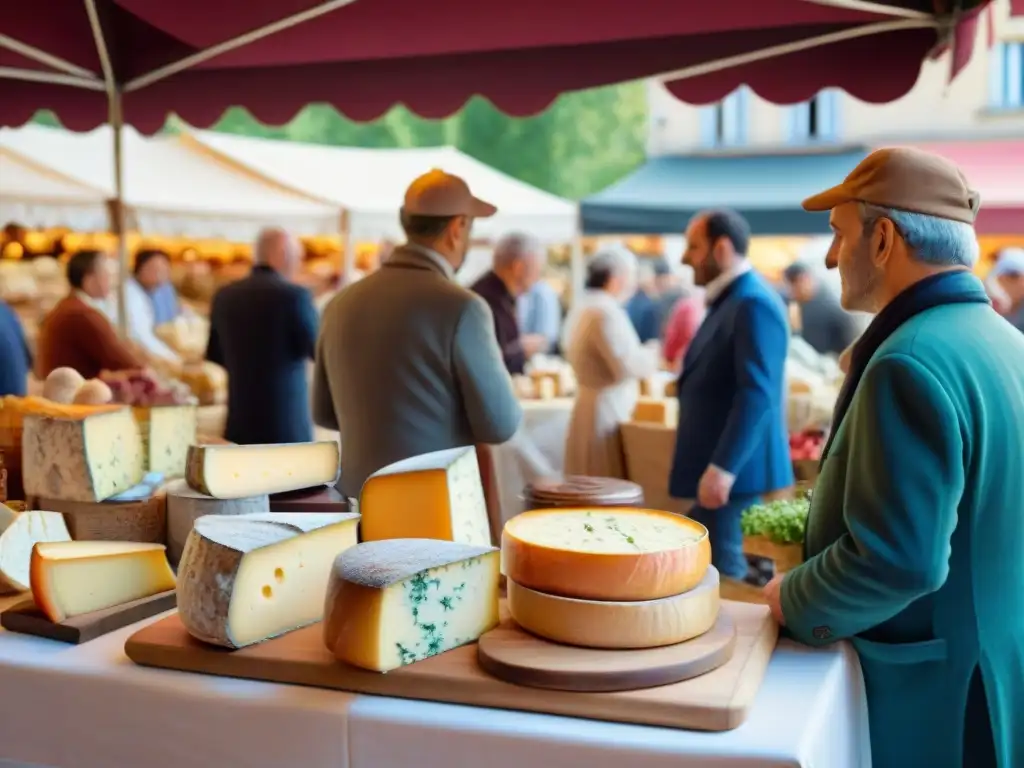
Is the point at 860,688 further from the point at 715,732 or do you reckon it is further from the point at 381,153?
the point at 381,153

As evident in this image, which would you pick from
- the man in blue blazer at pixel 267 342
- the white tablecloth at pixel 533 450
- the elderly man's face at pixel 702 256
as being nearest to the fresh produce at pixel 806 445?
the elderly man's face at pixel 702 256

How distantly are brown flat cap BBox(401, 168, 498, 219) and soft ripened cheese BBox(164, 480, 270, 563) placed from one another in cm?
104

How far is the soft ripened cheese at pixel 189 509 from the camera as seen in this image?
181 centimetres

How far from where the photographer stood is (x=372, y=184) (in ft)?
27.4

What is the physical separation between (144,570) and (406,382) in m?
0.99

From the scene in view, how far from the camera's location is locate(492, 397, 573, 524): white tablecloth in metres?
5.01

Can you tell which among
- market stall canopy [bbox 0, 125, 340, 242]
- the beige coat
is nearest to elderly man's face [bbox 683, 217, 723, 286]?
the beige coat

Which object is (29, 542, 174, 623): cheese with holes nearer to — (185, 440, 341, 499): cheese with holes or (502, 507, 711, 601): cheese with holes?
(185, 440, 341, 499): cheese with holes

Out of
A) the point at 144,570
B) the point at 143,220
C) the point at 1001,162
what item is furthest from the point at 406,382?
the point at 1001,162

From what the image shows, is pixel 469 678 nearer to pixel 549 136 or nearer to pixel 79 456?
pixel 79 456

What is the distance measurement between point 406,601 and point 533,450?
381 cm

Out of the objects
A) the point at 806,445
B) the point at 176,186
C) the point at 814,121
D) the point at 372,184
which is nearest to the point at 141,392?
the point at 806,445

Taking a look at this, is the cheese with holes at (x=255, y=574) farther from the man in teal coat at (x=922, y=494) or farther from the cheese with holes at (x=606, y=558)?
the man in teal coat at (x=922, y=494)

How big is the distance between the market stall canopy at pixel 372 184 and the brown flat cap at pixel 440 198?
4928mm
